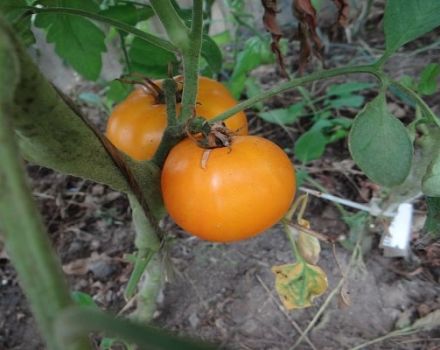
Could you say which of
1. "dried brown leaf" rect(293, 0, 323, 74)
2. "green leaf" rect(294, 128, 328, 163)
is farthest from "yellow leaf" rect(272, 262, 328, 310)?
"green leaf" rect(294, 128, 328, 163)

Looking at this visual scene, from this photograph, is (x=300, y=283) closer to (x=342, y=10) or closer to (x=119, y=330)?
(x=342, y=10)

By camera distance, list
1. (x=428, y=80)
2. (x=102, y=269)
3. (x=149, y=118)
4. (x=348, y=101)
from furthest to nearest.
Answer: (x=348, y=101) → (x=102, y=269) → (x=428, y=80) → (x=149, y=118)

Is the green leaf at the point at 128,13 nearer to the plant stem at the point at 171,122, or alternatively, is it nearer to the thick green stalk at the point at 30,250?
the plant stem at the point at 171,122

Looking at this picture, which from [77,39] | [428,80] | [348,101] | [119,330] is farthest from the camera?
[348,101]

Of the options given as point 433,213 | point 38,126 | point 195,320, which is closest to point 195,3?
point 38,126

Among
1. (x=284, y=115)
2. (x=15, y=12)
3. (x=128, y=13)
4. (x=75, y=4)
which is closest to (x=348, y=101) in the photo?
(x=284, y=115)

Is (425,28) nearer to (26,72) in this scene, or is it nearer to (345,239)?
(26,72)
